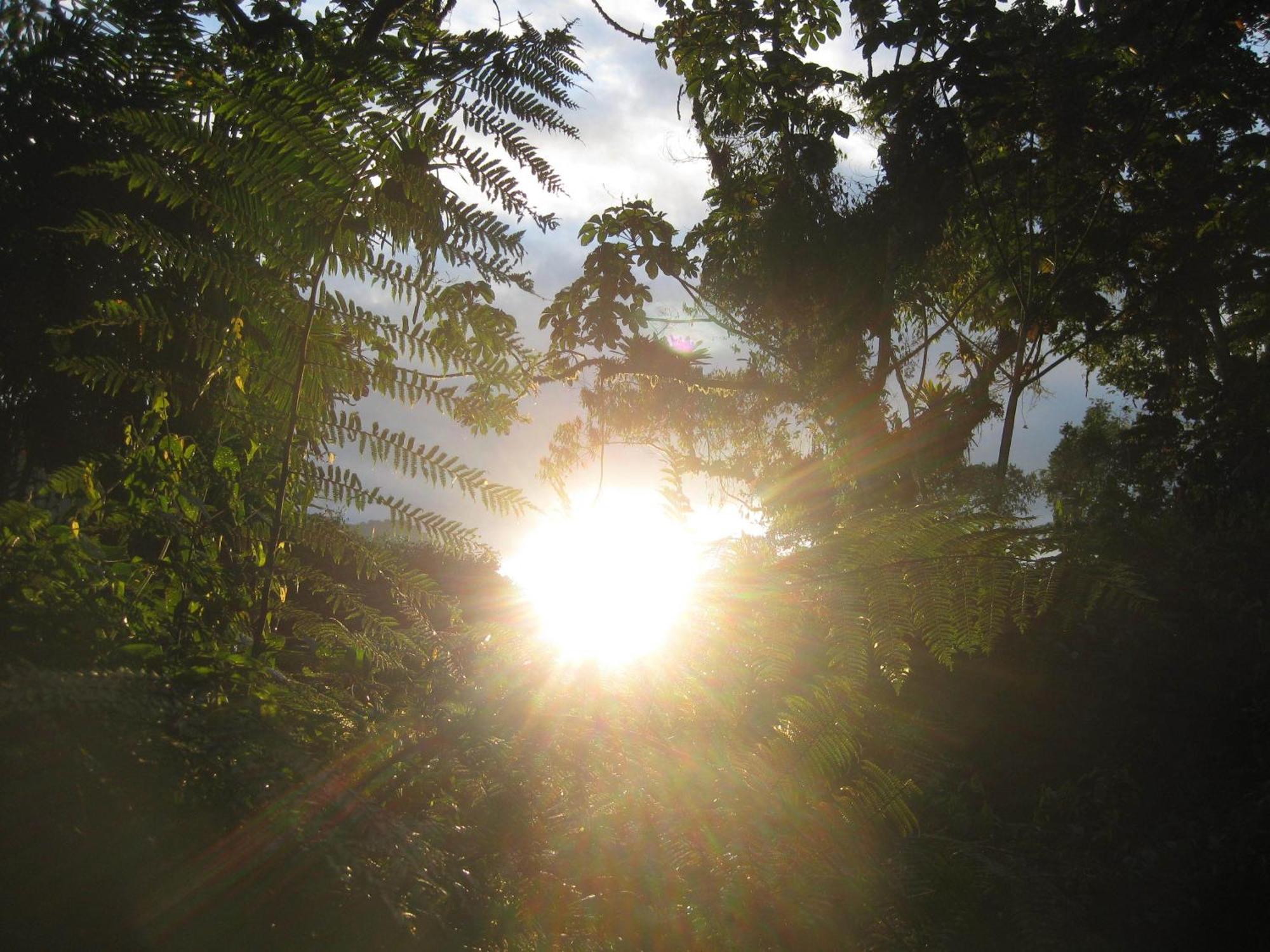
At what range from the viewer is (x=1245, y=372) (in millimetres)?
12375

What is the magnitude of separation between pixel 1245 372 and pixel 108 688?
15.5 metres

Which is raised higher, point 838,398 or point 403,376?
point 838,398

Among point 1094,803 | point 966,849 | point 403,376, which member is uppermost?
point 403,376

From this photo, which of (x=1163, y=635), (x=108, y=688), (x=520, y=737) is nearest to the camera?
(x=108, y=688)

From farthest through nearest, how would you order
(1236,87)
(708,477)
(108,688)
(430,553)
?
(708,477) → (430,553) → (1236,87) → (108,688)

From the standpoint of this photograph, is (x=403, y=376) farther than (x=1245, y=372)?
No

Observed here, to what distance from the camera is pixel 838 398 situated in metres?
12.0

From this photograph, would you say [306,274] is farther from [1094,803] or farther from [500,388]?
[1094,803]

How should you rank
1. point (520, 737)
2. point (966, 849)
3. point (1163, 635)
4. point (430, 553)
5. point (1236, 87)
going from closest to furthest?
point (520, 737) < point (966, 849) < point (1163, 635) < point (1236, 87) < point (430, 553)

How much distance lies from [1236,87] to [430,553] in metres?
11.6

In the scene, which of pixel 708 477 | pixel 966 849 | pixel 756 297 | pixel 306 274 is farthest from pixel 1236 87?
pixel 306 274

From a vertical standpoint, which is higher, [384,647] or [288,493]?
[288,493]

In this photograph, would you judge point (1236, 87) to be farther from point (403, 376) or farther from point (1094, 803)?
point (403, 376)

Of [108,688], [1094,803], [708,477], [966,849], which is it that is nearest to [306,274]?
[108,688]
